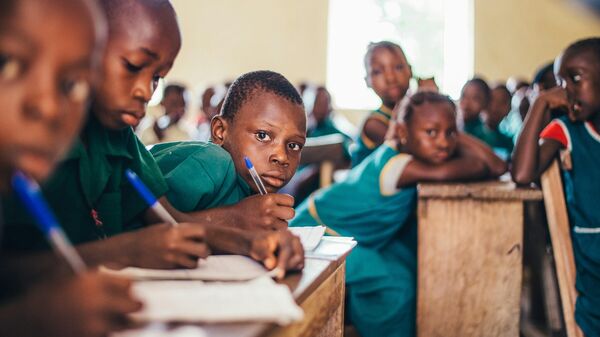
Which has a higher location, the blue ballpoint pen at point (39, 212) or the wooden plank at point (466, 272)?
the blue ballpoint pen at point (39, 212)

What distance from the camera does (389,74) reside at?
2811mm

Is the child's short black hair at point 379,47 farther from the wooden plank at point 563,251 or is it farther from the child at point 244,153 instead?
the child at point 244,153

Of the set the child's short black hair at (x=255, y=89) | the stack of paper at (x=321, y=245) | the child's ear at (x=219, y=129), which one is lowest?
the stack of paper at (x=321, y=245)

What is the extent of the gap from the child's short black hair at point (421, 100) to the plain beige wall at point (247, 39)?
5858 mm

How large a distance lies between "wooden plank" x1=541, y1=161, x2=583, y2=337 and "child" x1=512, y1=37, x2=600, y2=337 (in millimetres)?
23

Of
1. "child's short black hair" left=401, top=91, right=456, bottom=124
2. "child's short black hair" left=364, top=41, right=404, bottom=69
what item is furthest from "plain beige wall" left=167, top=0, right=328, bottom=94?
"child's short black hair" left=401, top=91, right=456, bottom=124

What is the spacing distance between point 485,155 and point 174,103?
8.93 ft

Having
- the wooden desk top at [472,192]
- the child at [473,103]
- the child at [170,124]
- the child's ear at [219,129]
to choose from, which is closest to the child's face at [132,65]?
the child's ear at [219,129]

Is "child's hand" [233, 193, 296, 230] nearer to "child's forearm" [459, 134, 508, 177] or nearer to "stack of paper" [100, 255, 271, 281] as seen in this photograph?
"stack of paper" [100, 255, 271, 281]

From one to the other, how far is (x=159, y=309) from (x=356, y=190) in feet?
5.00

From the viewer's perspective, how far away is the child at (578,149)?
170 cm

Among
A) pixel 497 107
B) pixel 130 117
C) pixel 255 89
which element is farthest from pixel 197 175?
pixel 497 107

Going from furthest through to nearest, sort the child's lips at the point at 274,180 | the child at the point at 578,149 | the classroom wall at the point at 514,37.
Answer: the classroom wall at the point at 514,37 → the child at the point at 578,149 → the child's lips at the point at 274,180

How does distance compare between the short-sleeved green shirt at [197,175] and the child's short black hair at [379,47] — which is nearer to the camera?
the short-sleeved green shirt at [197,175]
